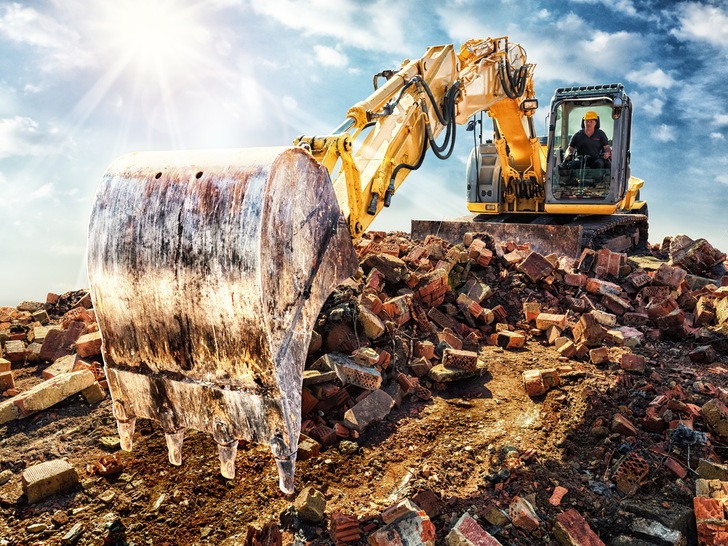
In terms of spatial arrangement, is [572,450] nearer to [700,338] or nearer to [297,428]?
[297,428]

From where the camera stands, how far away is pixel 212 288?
286 centimetres

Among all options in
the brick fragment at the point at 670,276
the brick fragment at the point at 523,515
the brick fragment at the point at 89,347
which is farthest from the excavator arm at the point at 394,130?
the brick fragment at the point at 670,276

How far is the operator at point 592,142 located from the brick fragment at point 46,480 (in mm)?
8880

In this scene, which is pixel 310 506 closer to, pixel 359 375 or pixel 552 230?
pixel 359 375

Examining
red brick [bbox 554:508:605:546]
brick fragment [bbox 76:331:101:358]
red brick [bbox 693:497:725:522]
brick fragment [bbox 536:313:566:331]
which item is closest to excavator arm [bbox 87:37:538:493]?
red brick [bbox 554:508:605:546]

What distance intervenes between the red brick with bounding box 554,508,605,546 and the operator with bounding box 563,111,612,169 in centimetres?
751

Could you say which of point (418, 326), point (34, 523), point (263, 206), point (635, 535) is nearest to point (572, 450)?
point (635, 535)

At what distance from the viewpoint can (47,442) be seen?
4.82 metres

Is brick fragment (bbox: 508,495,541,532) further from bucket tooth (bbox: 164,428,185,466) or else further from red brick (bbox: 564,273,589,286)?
red brick (bbox: 564,273,589,286)

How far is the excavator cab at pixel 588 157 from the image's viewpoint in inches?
376

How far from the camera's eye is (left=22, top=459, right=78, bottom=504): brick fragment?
4.09 meters

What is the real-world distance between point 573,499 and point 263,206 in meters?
2.85

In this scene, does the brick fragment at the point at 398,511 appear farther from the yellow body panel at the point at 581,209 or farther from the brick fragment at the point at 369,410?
the yellow body panel at the point at 581,209

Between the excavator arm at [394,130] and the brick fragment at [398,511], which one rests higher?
the excavator arm at [394,130]
